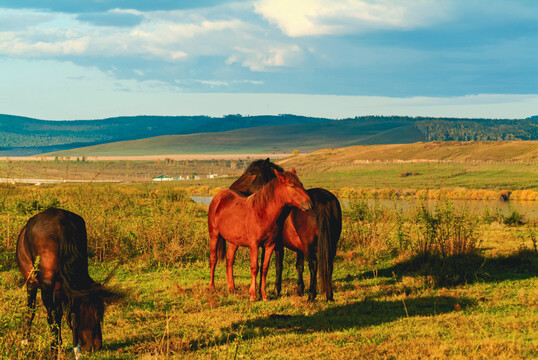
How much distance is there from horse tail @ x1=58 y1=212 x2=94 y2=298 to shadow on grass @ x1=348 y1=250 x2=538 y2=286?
6406 millimetres

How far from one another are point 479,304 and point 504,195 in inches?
1935

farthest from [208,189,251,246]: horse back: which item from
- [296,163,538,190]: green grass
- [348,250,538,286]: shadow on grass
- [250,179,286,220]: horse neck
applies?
[296,163,538,190]: green grass

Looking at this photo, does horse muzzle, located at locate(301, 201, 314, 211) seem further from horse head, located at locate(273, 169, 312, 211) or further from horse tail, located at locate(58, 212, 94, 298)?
horse tail, located at locate(58, 212, 94, 298)

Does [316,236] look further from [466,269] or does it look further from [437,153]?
[437,153]

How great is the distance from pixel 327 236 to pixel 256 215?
4.30 feet

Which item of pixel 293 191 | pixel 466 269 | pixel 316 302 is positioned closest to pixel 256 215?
pixel 293 191

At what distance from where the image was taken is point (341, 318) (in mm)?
8414

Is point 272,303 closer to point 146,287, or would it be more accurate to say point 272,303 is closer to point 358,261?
point 146,287

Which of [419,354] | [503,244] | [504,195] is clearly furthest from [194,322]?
[504,195]

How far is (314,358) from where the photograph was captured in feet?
21.2

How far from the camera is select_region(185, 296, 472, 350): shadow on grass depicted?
7697mm

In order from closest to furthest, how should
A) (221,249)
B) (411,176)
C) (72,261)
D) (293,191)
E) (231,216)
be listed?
(72,261), (293,191), (231,216), (221,249), (411,176)

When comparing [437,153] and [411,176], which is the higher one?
[437,153]

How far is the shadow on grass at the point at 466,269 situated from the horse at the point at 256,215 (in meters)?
2.83
